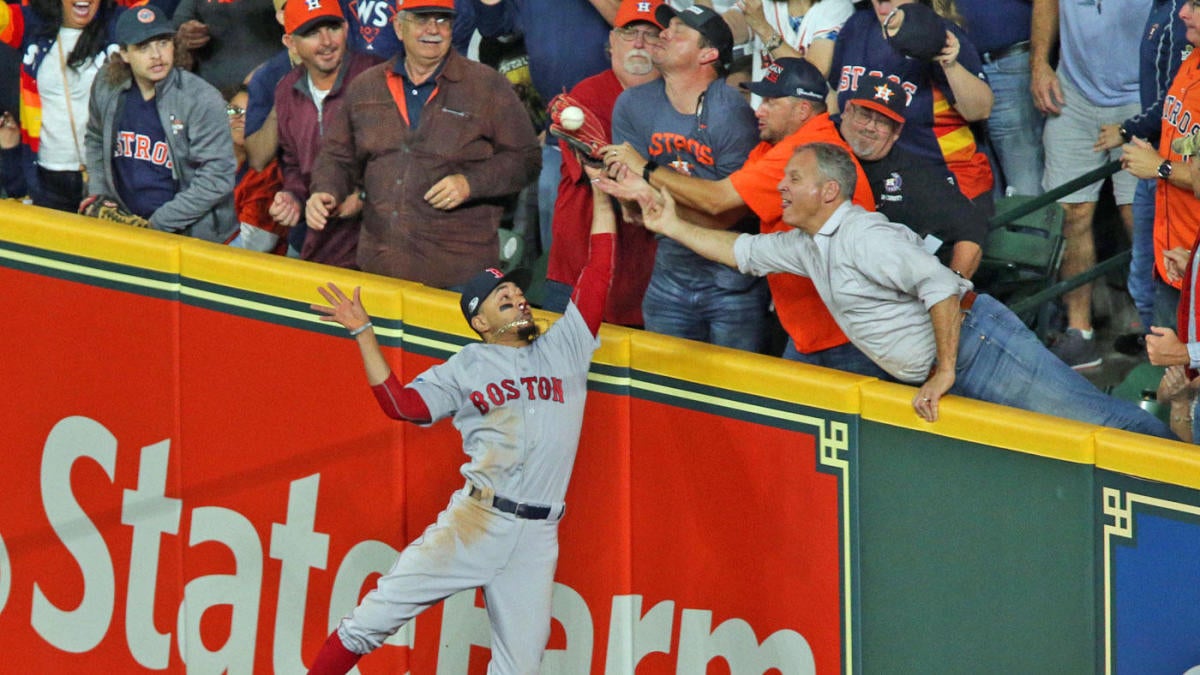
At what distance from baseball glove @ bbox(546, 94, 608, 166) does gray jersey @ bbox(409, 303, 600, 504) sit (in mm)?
767

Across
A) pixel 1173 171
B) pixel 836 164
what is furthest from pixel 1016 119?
pixel 836 164

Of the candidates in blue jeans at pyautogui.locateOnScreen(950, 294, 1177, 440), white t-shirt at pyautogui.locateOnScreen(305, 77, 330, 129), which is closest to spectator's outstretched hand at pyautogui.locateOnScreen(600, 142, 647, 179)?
blue jeans at pyautogui.locateOnScreen(950, 294, 1177, 440)

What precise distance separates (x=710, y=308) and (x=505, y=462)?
1.19m

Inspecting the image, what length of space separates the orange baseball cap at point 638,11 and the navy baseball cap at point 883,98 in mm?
1053

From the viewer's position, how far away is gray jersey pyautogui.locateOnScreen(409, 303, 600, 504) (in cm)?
785

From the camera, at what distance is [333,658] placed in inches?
319

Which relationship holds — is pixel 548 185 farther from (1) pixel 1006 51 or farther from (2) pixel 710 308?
(1) pixel 1006 51

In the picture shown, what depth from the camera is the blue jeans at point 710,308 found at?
8.44 m

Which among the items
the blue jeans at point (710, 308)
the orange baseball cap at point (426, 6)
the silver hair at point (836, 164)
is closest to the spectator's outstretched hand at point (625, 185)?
the blue jeans at point (710, 308)

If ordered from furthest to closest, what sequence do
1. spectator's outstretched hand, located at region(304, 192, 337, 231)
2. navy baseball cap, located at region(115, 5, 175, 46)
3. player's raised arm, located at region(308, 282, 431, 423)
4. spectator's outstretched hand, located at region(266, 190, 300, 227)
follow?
1. navy baseball cap, located at region(115, 5, 175, 46)
2. spectator's outstretched hand, located at region(266, 190, 300, 227)
3. spectator's outstretched hand, located at region(304, 192, 337, 231)
4. player's raised arm, located at region(308, 282, 431, 423)

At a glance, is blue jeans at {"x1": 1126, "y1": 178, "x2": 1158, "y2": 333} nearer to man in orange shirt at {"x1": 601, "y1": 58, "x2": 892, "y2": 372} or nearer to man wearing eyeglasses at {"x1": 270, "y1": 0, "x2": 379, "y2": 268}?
man in orange shirt at {"x1": 601, "y1": 58, "x2": 892, "y2": 372}

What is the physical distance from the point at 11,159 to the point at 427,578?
5009mm

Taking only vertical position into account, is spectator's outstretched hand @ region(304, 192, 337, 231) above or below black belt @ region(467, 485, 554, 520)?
above

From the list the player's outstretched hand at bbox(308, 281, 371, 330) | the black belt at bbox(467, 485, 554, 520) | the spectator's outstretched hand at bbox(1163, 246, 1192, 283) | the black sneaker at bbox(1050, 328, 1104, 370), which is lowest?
the black belt at bbox(467, 485, 554, 520)
